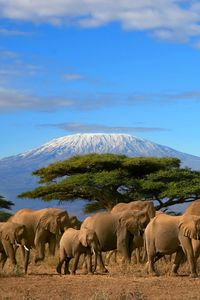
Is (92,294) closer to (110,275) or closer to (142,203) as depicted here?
(110,275)

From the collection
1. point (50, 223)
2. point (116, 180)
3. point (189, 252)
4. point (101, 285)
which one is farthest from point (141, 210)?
point (116, 180)

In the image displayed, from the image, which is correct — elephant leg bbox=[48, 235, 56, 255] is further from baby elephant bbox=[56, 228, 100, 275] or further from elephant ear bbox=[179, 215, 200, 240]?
elephant ear bbox=[179, 215, 200, 240]

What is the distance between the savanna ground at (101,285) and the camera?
1345 cm

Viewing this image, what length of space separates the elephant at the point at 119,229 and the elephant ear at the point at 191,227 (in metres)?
2.47

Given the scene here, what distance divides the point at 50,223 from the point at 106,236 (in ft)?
5.83

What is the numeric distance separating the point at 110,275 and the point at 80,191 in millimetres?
22528

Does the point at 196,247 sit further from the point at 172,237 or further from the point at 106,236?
the point at 106,236

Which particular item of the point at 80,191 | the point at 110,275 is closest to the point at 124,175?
the point at 80,191

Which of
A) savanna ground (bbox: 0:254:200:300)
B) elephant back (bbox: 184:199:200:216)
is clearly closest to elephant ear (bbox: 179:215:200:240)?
savanna ground (bbox: 0:254:200:300)

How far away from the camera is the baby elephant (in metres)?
18.0

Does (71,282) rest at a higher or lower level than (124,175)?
lower

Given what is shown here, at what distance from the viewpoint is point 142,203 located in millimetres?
22438

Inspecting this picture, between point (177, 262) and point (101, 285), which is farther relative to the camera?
point (177, 262)

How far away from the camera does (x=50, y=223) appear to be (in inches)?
822
